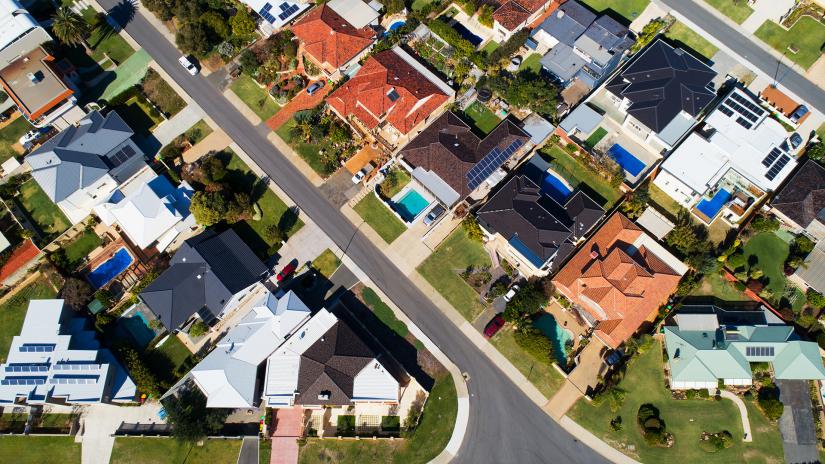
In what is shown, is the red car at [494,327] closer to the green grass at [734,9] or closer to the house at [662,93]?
the house at [662,93]

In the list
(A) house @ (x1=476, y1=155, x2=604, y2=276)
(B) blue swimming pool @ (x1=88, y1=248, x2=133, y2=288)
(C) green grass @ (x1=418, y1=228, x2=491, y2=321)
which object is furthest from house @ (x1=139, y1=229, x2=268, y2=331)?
(A) house @ (x1=476, y1=155, x2=604, y2=276)

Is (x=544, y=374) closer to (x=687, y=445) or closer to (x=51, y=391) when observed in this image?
(x=687, y=445)

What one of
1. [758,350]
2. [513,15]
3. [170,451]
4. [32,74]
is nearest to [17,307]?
[170,451]

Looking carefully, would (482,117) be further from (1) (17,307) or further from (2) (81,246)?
(1) (17,307)

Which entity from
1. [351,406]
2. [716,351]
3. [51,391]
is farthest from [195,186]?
[716,351]

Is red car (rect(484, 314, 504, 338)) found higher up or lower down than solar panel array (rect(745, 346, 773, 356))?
lower down

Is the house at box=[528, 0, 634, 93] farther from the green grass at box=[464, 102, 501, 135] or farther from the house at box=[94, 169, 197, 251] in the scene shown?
the house at box=[94, 169, 197, 251]
